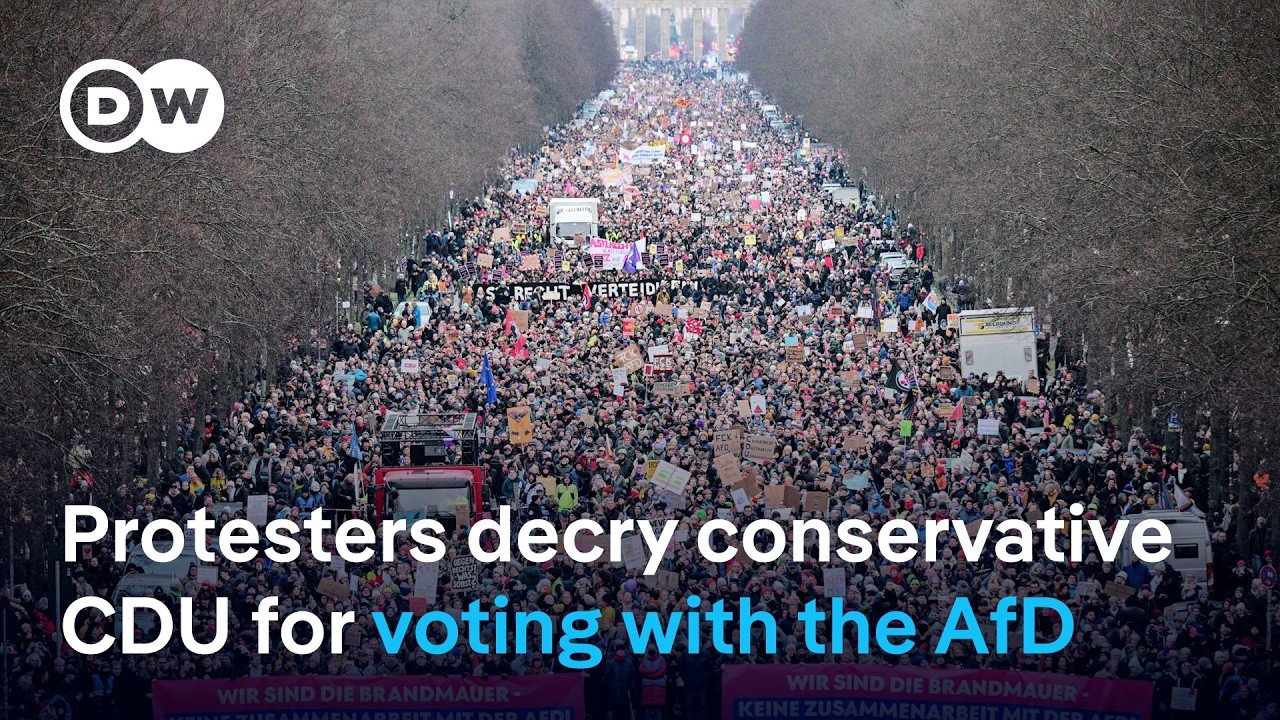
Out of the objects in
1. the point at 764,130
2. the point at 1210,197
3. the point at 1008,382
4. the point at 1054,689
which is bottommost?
the point at 1054,689

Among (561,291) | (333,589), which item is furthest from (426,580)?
(561,291)

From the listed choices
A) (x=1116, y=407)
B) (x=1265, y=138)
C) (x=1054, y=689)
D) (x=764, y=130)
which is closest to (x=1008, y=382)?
(x=1116, y=407)

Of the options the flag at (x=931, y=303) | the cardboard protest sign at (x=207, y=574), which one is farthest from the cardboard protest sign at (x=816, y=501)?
the flag at (x=931, y=303)

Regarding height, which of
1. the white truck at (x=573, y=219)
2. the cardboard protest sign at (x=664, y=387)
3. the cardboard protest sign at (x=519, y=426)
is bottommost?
the cardboard protest sign at (x=519, y=426)

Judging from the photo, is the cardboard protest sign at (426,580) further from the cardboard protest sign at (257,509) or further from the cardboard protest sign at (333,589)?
the cardboard protest sign at (257,509)

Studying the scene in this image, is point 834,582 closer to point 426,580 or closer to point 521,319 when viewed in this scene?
point 426,580

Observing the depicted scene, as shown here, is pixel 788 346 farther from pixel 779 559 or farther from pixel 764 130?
pixel 764 130
